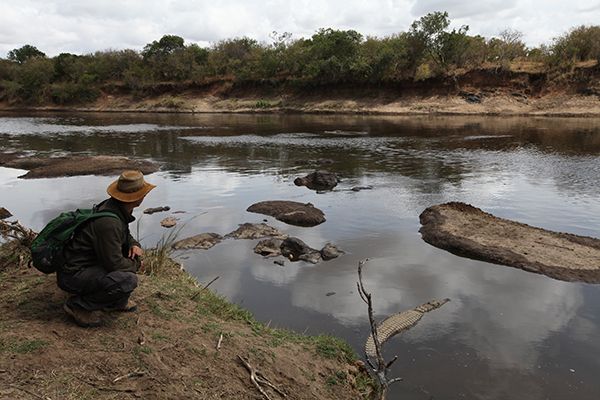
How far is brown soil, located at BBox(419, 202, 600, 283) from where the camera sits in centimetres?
960

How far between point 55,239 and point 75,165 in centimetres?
1826

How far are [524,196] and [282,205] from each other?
7.65m

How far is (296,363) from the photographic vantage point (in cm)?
550

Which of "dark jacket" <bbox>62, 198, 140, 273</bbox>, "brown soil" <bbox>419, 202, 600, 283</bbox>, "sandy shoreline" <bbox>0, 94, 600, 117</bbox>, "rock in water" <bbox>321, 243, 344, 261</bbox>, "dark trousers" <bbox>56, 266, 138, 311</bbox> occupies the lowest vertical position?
"sandy shoreline" <bbox>0, 94, 600, 117</bbox>

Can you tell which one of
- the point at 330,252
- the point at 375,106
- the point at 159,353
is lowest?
the point at 375,106

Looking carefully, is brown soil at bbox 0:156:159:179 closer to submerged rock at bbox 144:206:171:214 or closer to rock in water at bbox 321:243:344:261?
submerged rock at bbox 144:206:171:214

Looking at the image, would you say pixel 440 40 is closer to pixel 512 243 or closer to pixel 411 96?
pixel 411 96

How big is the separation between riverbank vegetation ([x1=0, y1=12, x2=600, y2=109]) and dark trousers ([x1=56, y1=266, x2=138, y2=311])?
47986mm

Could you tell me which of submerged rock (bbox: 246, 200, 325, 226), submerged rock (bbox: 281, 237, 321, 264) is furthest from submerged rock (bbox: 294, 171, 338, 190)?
submerged rock (bbox: 281, 237, 321, 264)

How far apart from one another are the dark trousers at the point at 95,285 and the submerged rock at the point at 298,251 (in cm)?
567

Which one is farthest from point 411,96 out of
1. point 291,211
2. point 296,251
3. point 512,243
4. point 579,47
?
point 296,251

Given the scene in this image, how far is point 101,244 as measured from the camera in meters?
4.64

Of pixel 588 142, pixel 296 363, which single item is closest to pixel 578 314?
pixel 296 363

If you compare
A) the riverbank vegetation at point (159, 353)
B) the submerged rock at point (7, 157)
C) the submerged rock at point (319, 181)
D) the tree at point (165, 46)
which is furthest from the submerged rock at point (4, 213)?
the tree at point (165, 46)
